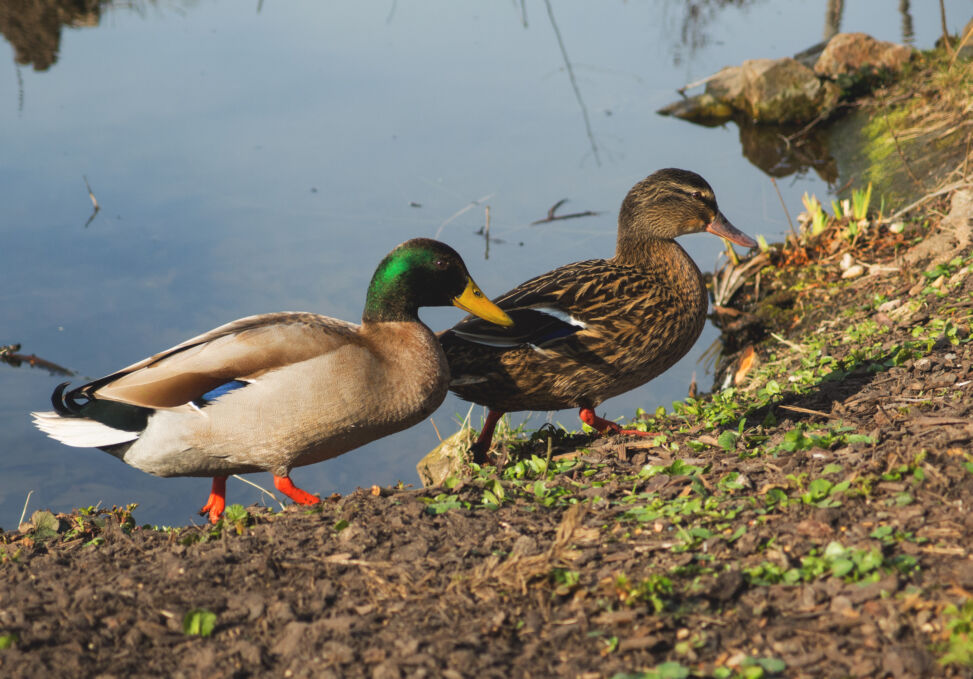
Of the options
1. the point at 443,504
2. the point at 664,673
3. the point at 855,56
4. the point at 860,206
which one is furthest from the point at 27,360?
the point at 855,56

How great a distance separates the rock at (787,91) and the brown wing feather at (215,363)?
851cm

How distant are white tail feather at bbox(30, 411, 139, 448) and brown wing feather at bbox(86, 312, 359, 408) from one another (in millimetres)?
153

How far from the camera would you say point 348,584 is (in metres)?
2.86

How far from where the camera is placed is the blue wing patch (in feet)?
12.6

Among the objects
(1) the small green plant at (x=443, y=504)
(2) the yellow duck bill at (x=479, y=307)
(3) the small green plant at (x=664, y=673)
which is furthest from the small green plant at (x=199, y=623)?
(2) the yellow duck bill at (x=479, y=307)

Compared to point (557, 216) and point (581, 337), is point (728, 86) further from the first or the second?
point (581, 337)

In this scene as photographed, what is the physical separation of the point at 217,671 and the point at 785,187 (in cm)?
834

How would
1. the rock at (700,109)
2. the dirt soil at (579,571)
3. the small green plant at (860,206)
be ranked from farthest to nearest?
1. the rock at (700,109)
2. the small green plant at (860,206)
3. the dirt soil at (579,571)

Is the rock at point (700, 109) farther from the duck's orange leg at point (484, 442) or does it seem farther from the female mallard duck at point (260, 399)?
the female mallard duck at point (260, 399)

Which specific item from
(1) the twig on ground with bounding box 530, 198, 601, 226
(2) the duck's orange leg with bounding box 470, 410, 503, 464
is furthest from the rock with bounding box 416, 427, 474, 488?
(1) the twig on ground with bounding box 530, 198, 601, 226

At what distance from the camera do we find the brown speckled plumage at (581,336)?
4.57m

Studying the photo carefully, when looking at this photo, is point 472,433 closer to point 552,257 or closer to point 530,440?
point 530,440

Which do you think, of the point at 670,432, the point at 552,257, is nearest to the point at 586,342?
the point at 670,432

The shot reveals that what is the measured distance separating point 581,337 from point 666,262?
0.82 m
